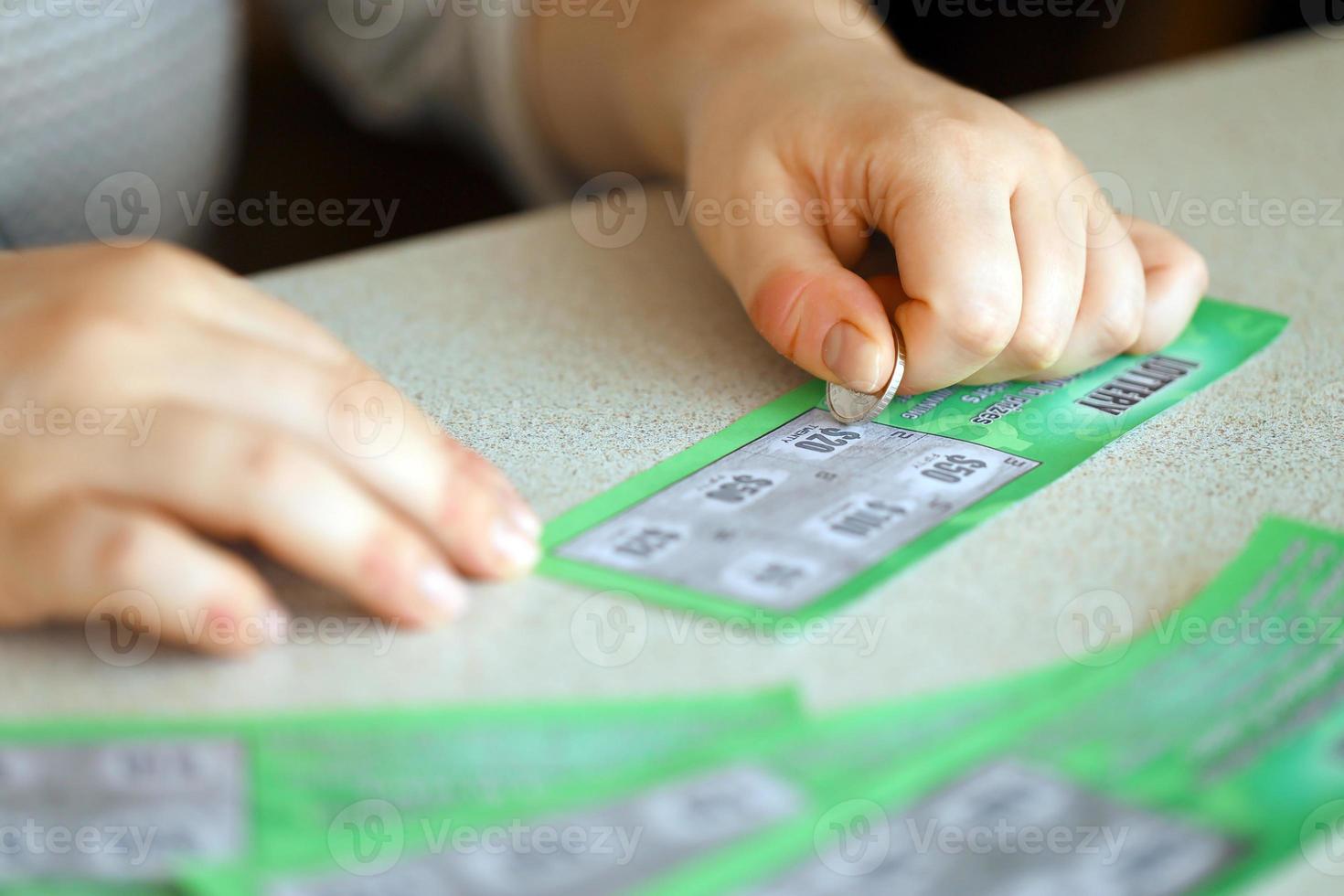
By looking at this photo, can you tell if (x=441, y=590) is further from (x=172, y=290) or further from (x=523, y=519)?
(x=172, y=290)

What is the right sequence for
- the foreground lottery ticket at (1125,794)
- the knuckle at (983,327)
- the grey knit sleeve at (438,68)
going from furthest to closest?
the grey knit sleeve at (438,68), the knuckle at (983,327), the foreground lottery ticket at (1125,794)

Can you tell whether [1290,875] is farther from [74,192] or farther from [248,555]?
[74,192]

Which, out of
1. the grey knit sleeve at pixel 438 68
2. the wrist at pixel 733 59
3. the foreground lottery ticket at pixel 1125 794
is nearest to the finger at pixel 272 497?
the foreground lottery ticket at pixel 1125 794

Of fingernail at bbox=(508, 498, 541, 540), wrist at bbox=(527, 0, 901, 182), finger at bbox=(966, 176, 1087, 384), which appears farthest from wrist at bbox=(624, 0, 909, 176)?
fingernail at bbox=(508, 498, 541, 540)

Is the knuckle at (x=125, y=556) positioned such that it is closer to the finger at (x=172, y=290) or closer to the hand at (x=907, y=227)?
the finger at (x=172, y=290)

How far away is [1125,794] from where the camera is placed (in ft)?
1.19

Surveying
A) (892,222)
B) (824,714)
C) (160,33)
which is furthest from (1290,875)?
(160,33)

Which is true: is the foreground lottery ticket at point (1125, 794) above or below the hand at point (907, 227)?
below

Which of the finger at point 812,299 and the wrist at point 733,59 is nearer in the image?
the finger at point 812,299

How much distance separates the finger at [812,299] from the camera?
0.57m

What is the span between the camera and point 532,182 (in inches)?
41.7

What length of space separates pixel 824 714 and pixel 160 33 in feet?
2.10

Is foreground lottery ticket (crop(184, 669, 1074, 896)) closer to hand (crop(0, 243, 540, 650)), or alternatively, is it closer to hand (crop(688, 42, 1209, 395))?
hand (crop(0, 243, 540, 650))

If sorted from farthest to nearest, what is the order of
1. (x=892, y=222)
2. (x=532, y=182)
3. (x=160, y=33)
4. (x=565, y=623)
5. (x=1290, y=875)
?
1. (x=532, y=182)
2. (x=160, y=33)
3. (x=892, y=222)
4. (x=565, y=623)
5. (x=1290, y=875)
